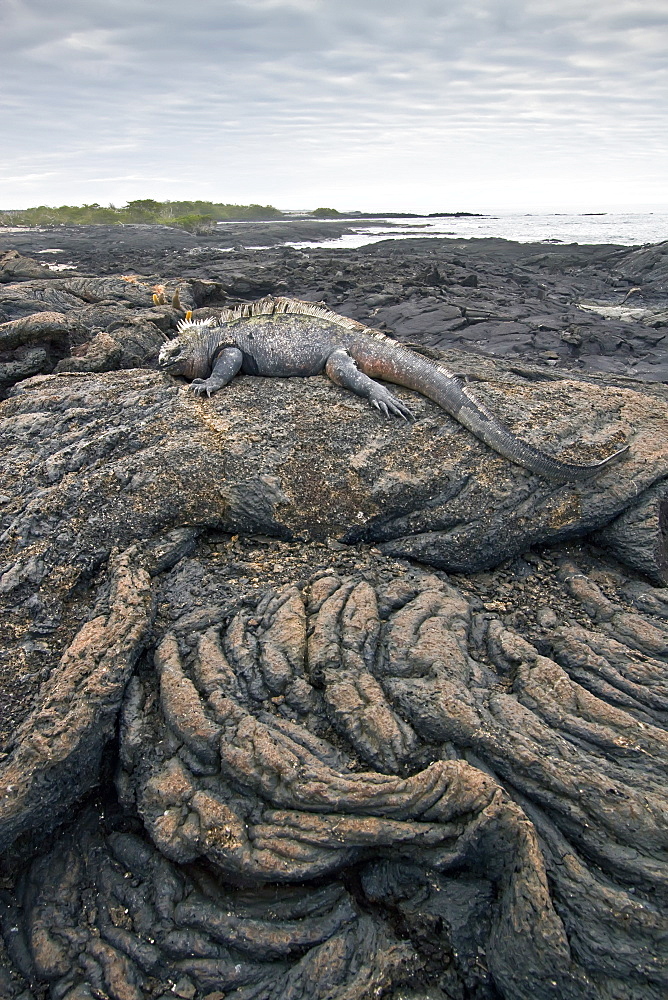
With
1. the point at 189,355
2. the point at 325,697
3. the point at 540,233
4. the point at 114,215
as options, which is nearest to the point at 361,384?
the point at 189,355

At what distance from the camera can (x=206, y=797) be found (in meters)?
3.05

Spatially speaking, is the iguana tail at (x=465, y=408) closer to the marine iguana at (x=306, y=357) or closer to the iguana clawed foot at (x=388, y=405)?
the marine iguana at (x=306, y=357)

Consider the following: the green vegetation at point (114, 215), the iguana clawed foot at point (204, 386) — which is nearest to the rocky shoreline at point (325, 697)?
the iguana clawed foot at point (204, 386)

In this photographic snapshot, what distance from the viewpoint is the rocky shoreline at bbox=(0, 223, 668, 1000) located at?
9.11 ft

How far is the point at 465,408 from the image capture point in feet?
16.4

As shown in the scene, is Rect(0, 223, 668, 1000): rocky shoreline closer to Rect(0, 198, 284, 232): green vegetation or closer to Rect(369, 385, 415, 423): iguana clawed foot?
Rect(369, 385, 415, 423): iguana clawed foot

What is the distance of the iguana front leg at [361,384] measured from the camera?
517cm

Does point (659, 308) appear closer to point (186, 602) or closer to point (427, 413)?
point (427, 413)

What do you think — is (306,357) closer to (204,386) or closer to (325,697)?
(204,386)

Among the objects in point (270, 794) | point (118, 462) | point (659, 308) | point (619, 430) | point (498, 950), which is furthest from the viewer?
point (659, 308)

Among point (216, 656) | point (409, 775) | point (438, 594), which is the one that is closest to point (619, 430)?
point (438, 594)

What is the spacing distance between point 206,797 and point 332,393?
3.48 metres

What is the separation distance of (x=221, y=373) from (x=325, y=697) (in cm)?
327

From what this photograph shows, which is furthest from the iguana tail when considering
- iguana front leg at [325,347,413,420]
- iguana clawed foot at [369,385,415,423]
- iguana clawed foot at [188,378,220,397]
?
iguana clawed foot at [188,378,220,397]
